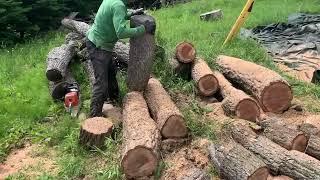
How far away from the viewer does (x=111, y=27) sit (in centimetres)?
732

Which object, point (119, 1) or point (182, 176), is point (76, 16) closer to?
point (119, 1)

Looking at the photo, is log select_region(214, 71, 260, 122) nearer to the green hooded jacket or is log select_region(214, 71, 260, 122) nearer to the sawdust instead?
the green hooded jacket

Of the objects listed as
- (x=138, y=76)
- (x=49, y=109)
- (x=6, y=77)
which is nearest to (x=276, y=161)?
(x=138, y=76)

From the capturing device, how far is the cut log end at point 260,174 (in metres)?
5.39

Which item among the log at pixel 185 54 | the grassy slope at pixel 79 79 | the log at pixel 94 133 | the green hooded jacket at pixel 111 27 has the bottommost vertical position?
the grassy slope at pixel 79 79

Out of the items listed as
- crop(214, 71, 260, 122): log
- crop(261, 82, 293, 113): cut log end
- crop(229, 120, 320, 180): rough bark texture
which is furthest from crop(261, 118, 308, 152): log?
crop(261, 82, 293, 113): cut log end

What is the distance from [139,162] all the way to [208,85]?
2.55 metres

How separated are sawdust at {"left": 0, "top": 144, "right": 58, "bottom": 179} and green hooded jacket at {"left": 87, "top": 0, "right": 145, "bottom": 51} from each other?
1.76 m

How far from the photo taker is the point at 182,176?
5672 mm

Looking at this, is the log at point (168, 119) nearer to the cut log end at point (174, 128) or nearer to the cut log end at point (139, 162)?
the cut log end at point (174, 128)

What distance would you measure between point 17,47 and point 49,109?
565 centimetres

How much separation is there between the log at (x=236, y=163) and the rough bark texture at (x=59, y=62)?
372 cm

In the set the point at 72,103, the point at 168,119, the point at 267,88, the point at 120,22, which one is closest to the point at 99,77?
the point at 72,103

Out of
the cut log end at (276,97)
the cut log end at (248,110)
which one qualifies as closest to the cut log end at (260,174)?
the cut log end at (248,110)
